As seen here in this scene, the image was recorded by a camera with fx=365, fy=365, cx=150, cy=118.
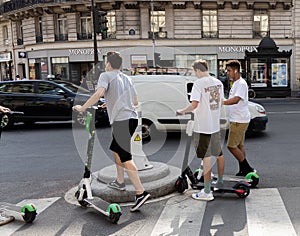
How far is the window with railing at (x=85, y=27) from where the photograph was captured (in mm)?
25953

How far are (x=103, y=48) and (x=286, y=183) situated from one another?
21.5 m

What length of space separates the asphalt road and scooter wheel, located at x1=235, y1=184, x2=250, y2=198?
0.37ft

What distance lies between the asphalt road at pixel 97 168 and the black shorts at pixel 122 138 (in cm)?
69

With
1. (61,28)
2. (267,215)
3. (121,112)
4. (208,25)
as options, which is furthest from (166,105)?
(61,28)

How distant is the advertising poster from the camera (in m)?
21.9

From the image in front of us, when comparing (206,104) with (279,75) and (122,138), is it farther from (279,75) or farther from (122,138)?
(279,75)

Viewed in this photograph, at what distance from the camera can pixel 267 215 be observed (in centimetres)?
414

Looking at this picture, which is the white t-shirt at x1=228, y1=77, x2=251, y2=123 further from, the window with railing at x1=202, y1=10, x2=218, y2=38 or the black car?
the window with railing at x1=202, y1=10, x2=218, y2=38

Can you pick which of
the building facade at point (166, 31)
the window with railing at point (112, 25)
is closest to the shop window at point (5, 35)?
the building facade at point (166, 31)

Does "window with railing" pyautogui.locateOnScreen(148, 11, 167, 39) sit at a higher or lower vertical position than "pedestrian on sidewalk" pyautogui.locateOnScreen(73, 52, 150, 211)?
higher

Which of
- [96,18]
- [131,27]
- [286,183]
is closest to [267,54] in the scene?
[131,27]

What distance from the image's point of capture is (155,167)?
17.9 feet

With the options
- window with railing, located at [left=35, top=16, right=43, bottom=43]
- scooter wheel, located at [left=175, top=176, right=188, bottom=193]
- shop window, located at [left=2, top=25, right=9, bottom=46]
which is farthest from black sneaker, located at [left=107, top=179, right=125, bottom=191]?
shop window, located at [left=2, top=25, right=9, bottom=46]

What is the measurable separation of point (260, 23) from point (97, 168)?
22.6m
